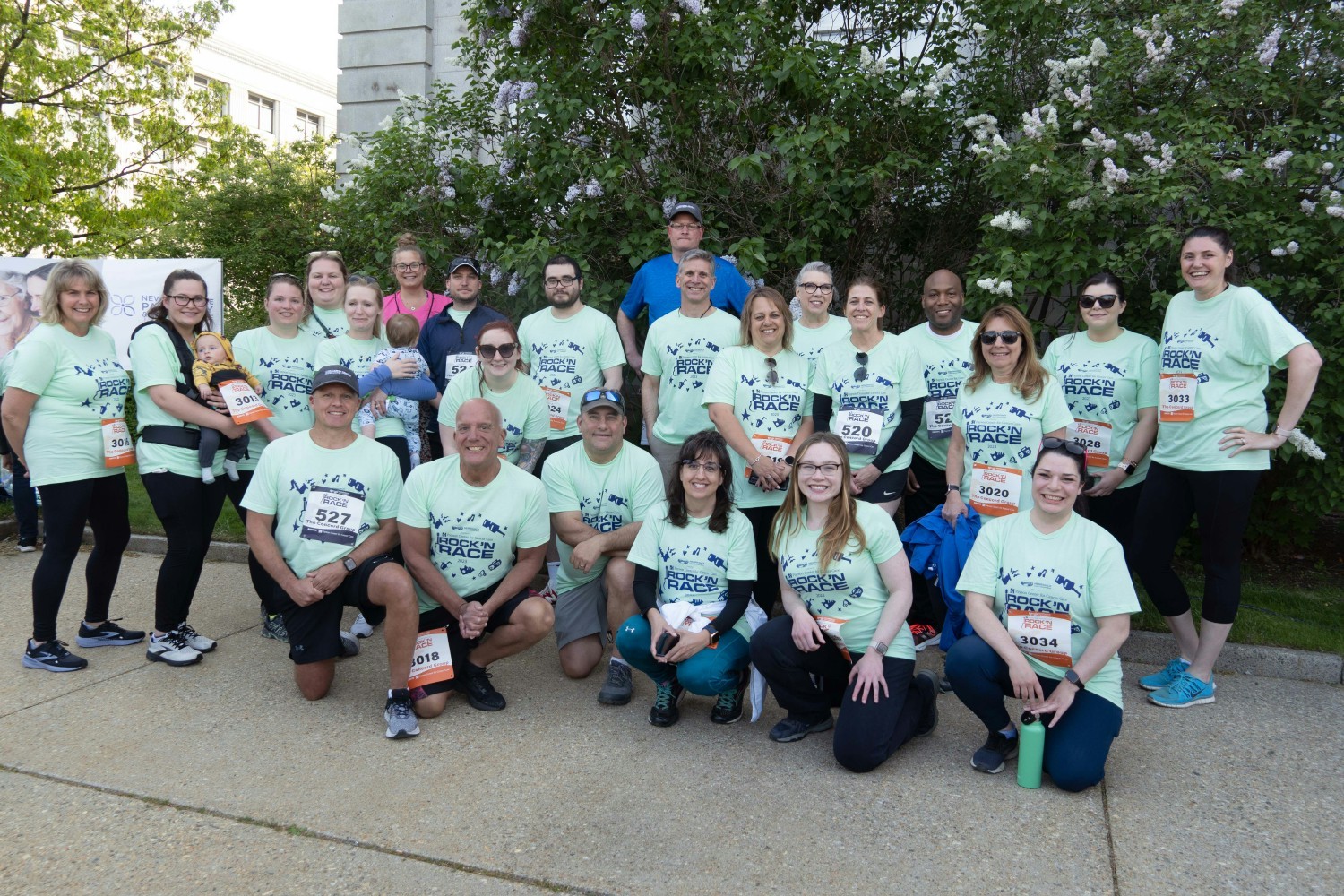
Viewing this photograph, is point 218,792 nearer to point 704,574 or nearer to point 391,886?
point 391,886

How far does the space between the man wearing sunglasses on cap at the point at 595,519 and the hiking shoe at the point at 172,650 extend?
1.87m

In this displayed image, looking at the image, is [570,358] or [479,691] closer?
[479,691]

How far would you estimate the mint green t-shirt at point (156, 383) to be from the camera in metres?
4.88

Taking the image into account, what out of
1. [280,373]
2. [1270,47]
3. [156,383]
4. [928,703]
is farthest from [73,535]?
[1270,47]

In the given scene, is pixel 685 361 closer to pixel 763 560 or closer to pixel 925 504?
pixel 763 560

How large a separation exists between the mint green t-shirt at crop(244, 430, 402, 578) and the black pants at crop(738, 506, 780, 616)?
72.3 inches

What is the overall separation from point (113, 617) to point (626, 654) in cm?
342

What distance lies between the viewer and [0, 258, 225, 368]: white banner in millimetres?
8859

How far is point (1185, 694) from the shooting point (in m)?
4.47

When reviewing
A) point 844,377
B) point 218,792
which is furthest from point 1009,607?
point 218,792

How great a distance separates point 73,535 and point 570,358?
267cm

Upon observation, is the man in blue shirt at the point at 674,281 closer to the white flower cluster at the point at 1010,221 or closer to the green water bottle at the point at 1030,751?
the white flower cluster at the point at 1010,221

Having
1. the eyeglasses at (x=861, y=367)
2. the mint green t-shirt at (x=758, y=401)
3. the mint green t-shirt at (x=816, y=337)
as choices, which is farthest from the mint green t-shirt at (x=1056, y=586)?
the mint green t-shirt at (x=816, y=337)

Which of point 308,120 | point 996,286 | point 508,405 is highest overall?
point 308,120
